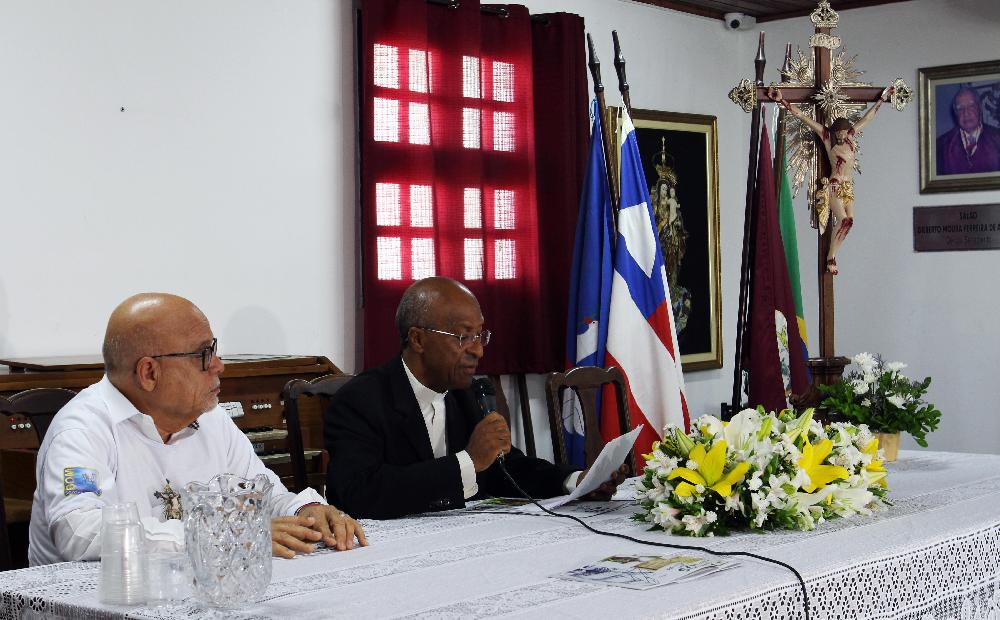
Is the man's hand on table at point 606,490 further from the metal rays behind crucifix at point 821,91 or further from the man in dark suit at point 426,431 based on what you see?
the metal rays behind crucifix at point 821,91

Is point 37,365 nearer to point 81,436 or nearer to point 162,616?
point 81,436

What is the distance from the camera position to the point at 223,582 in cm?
185

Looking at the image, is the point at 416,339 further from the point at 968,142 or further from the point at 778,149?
the point at 968,142

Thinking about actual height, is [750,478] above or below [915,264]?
below

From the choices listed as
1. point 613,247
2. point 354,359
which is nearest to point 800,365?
point 613,247

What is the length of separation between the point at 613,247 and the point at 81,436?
338cm

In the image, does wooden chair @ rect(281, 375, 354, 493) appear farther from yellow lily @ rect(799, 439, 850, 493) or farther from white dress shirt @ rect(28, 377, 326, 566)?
yellow lily @ rect(799, 439, 850, 493)

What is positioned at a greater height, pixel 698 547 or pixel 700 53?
pixel 700 53

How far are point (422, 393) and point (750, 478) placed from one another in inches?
42.8

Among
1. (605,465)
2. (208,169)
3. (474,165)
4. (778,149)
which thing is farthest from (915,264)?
(605,465)

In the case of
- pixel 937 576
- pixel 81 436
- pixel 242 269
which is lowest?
pixel 937 576

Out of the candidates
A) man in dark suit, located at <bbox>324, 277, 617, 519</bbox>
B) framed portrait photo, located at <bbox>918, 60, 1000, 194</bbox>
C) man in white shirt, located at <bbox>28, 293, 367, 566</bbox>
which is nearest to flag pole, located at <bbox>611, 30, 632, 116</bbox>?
framed portrait photo, located at <bbox>918, 60, 1000, 194</bbox>

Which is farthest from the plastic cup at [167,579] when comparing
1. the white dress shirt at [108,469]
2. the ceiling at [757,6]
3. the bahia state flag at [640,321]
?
the ceiling at [757,6]

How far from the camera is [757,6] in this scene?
22.8 feet
